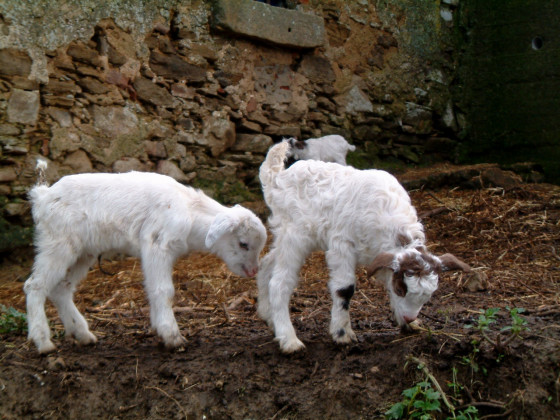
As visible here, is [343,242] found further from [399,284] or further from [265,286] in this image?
[265,286]

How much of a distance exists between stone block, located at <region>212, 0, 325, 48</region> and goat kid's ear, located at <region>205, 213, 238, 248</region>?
4.00 meters

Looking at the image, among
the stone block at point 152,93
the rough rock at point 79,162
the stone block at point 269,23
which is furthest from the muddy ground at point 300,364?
the stone block at point 269,23

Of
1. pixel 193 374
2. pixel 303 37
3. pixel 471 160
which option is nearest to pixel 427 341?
pixel 193 374

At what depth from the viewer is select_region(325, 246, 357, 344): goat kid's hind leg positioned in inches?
137

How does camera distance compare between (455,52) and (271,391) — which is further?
(455,52)

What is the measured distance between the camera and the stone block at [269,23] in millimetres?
7078

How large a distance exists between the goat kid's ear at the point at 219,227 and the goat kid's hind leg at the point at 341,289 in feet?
2.25

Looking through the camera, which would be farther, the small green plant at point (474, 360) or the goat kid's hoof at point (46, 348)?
the goat kid's hoof at point (46, 348)

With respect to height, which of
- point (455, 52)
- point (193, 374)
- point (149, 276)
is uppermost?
point (455, 52)

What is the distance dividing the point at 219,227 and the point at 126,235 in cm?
62

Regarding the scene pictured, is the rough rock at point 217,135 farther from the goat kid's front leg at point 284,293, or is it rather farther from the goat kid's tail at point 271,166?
the goat kid's front leg at point 284,293

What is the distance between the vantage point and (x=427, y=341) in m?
3.37

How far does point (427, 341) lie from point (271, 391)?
0.94 m

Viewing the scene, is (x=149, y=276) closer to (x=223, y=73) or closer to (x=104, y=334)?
(x=104, y=334)
